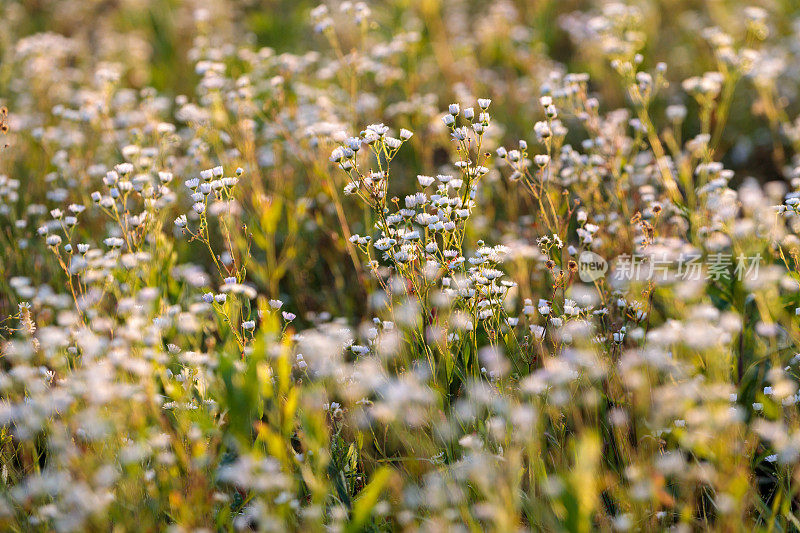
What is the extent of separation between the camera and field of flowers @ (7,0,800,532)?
190 cm

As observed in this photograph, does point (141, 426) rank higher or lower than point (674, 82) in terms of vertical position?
higher

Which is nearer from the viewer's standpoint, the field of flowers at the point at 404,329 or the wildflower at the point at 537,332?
the field of flowers at the point at 404,329

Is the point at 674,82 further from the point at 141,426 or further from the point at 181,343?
the point at 141,426

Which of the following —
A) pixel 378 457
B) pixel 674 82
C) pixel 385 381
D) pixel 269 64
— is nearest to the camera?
pixel 385 381

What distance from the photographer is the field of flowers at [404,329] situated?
1899 mm

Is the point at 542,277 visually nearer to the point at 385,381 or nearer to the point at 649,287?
the point at 649,287

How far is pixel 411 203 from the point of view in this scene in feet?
8.39

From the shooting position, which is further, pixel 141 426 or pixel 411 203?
pixel 411 203

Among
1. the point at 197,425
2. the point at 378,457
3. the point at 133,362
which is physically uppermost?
the point at 133,362

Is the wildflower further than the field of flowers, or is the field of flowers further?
the wildflower

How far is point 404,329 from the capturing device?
101 inches

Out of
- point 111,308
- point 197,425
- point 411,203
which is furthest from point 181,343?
point 411,203

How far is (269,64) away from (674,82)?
3.50 metres

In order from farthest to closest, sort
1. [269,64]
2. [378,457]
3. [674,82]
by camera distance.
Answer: [674,82], [269,64], [378,457]
